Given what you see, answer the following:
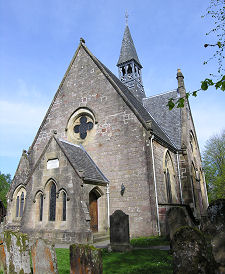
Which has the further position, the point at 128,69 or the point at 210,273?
the point at 128,69

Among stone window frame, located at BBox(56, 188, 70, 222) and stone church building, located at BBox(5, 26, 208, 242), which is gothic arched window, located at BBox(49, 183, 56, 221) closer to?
stone church building, located at BBox(5, 26, 208, 242)

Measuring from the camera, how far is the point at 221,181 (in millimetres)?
34375

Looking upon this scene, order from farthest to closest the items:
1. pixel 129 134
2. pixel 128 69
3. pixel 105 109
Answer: pixel 128 69 → pixel 105 109 → pixel 129 134

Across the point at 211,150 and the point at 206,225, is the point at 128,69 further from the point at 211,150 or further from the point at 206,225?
the point at 206,225

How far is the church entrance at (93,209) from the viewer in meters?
14.4

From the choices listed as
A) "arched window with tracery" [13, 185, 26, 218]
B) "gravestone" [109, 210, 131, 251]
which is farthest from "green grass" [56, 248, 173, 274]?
"arched window with tracery" [13, 185, 26, 218]

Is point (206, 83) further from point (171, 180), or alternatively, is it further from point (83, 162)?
point (171, 180)

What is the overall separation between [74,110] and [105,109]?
3.16 m

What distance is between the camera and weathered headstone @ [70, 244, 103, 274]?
429cm

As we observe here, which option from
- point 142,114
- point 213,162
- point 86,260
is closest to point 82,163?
point 142,114

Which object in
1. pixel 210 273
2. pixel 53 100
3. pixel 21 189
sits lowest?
pixel 210 273

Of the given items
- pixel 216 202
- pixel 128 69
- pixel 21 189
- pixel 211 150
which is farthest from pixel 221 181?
pixel 216 202

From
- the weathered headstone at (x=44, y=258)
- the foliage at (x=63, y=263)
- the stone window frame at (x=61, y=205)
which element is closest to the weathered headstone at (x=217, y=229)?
the weathered headstone at (x=44, y=258)

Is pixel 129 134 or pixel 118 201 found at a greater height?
pixel 129 134
